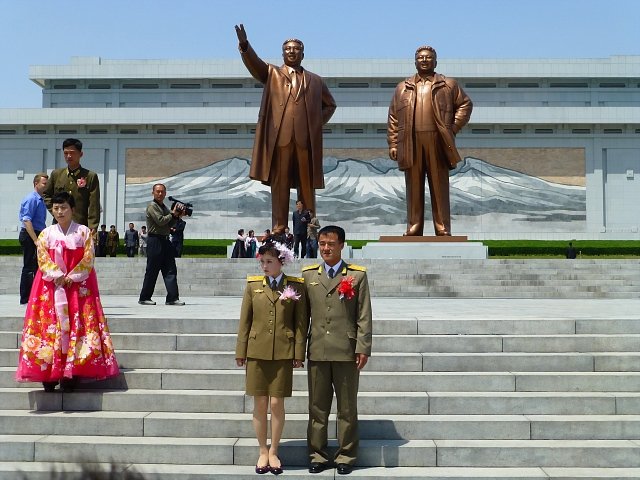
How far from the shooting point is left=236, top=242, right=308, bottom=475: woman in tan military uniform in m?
3.62

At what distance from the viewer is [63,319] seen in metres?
4.16

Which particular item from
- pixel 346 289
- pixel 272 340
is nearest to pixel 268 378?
pixel 272 340

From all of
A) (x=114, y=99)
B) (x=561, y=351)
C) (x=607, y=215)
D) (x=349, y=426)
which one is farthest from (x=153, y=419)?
(x=114, y=99)

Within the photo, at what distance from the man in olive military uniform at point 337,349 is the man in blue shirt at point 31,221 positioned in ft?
11.9

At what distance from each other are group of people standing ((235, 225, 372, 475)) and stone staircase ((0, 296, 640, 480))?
0.76 ft

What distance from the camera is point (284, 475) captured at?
141 inches

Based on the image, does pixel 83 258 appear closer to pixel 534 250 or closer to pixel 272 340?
pixel 272 340

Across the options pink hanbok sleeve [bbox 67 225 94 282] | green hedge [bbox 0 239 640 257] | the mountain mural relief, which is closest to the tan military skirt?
pink hanbok sleeve [bbox 67 225 94 282]

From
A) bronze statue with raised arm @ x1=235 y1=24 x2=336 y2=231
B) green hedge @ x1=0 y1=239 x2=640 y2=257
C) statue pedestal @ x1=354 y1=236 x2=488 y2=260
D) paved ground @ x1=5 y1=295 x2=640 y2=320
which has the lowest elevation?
paved ground @ x1=5 y1=295 x2=640 y2=320

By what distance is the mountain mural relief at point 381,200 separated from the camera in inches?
1054

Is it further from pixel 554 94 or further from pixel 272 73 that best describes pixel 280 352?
pixel 554 94

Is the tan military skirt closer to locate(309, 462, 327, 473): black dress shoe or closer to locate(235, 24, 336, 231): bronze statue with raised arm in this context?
locate(309, 462, 327, 473): black dress shoe

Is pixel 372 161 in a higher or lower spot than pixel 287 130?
higher

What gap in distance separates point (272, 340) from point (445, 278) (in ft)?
20.5
